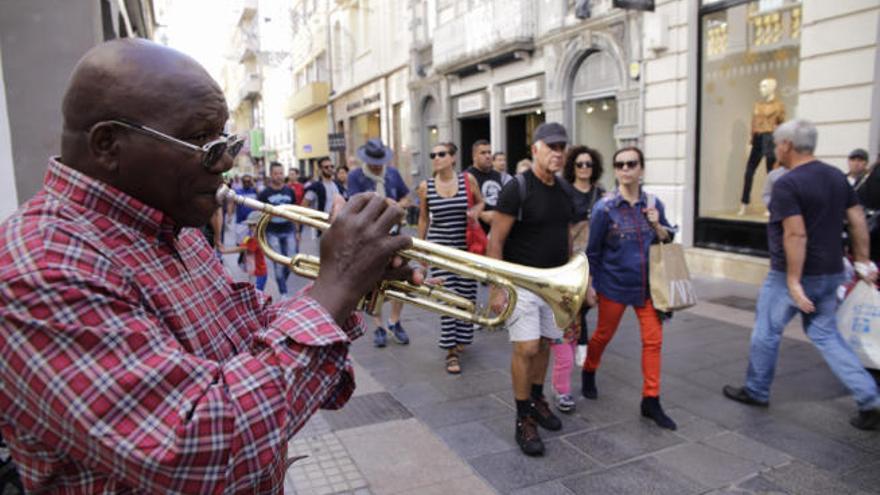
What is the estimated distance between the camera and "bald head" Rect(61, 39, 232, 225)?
1.20m

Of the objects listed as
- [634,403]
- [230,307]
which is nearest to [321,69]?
[634,403]

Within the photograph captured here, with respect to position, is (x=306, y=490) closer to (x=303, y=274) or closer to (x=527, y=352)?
(x=527, y=352)

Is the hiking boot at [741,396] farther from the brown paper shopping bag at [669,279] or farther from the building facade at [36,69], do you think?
the building facade at [36,69]

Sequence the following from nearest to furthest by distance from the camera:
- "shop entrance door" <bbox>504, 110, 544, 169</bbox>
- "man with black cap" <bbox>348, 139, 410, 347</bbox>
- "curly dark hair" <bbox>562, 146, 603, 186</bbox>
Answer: "curly dark hair" <bbox>562, 146, 603, 186</bbox>
"man with black cap" <bbox>348, 139, 410, 347</bbox>
"shop entrance door" <bbox>504, 110, 544, 169</bbox>

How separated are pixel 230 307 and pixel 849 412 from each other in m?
4.45

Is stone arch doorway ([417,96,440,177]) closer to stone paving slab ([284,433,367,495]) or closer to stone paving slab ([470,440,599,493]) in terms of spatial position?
stone paving slab ([284,433,367,495])

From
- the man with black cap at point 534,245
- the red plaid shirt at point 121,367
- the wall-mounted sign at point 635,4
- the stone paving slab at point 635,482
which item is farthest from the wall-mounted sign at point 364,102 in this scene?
the red plaid shirt at point 121,367

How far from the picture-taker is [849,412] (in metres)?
4.30

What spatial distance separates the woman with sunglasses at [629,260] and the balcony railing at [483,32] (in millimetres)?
9931

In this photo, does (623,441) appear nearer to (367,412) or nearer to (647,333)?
(647,333)

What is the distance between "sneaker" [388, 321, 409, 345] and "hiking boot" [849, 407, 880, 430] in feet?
12.4

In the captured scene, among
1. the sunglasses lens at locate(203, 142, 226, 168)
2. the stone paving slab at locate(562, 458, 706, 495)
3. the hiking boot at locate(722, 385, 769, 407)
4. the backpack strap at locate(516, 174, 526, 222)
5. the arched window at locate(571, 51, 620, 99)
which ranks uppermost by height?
the arched window at locate(571, 51, 620, 99)

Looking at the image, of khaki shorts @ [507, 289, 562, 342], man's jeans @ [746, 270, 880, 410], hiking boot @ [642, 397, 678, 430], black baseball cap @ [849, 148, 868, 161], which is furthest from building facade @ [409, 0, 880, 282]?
khaki shorts @ [507, 289, 562, 342]

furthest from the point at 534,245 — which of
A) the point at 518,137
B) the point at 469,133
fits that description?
the point at 469,133
